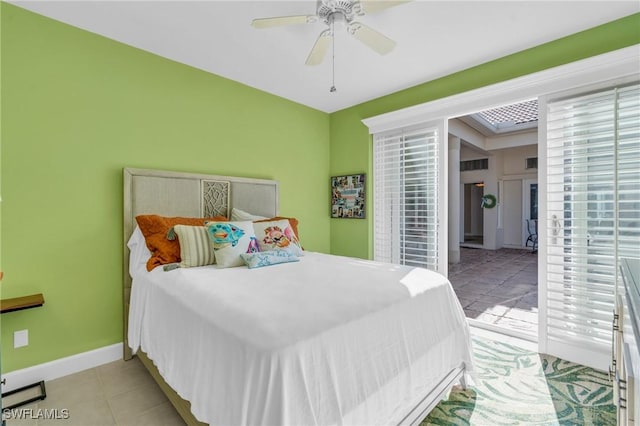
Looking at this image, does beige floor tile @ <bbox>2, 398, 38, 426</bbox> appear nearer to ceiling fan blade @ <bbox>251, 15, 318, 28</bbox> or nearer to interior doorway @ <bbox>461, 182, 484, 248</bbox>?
ceiling fan blade @ <bbox>251, 15, 318, 28</bbox>

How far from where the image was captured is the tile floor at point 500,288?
3.35m

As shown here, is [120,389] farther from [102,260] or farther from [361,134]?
[361,134]

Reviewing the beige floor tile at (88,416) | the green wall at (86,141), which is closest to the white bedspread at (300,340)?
the beige floor tile at (88,416)

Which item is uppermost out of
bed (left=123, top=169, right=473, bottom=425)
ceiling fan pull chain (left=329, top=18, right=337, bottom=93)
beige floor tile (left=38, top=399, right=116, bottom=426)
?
ceiling fan pull chain (left=329, top=18, right=337, bottom=93)

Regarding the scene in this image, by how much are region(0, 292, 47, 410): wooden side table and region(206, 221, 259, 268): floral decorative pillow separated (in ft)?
3.84

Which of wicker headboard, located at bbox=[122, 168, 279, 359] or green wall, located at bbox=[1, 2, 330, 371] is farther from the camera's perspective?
wicker headboard, located at bbox=[122, 168, 279, 359]

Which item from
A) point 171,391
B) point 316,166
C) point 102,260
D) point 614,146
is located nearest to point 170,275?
point 171,391

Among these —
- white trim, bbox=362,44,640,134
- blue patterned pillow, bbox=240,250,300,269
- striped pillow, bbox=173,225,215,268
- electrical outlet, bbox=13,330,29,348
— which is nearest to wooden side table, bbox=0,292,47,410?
electrical outlet, bbox=13,330,29,348

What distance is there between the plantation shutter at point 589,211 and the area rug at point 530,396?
0.29 m

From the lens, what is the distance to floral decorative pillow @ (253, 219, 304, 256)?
2674 millimetres

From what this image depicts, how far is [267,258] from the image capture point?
94.5 inches

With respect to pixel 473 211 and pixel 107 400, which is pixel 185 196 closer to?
pixel 107 400

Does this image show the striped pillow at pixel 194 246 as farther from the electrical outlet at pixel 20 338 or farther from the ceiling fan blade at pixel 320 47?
the ceiling fan blade at pixel 320 47

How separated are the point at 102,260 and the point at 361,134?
3.16m
